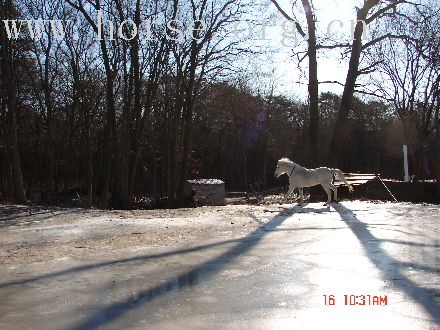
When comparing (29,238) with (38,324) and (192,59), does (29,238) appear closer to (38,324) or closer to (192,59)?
(38,324)

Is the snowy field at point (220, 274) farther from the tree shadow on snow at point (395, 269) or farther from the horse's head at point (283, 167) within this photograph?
the horse's head at point (283, 167)

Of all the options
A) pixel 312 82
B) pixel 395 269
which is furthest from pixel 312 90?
pixel 395 269

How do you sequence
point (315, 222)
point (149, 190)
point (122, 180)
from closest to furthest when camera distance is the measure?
point (315, 222) < point (122, 180) < point (149, 190)

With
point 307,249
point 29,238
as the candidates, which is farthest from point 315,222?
point 29,238

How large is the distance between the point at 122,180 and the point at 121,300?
64.2 feet

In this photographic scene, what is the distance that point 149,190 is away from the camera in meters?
53.1

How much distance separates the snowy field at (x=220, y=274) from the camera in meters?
4.46
